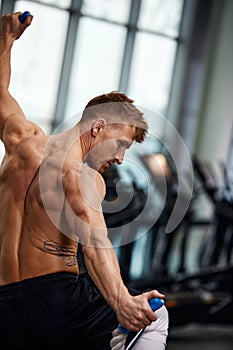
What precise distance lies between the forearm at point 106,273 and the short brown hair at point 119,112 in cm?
40

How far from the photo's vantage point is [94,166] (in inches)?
97.7

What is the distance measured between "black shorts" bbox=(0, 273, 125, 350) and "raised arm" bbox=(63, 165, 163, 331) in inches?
6.4

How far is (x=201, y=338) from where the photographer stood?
550 cm

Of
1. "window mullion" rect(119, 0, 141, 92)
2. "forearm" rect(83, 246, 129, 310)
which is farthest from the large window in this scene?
"forearm" rect(83, 246, 129, 310)

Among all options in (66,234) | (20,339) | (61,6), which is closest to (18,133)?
(66,234)

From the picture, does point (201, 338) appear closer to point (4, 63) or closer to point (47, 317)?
point (47, 317)

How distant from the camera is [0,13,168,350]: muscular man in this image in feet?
7.89

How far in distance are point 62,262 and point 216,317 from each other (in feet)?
10.8

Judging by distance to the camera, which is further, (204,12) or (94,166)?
(204,12)

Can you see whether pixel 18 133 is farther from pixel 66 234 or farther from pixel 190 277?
pixel 190 277

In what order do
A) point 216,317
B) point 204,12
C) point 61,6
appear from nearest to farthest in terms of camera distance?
point 216,317 → point 61,6 → point 204,12

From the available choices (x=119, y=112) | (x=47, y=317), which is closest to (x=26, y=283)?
(x=47, y=317)

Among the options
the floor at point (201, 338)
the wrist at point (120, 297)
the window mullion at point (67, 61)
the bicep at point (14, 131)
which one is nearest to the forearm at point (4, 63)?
the bicep at point (14, 131)

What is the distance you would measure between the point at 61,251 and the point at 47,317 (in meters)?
0.22
